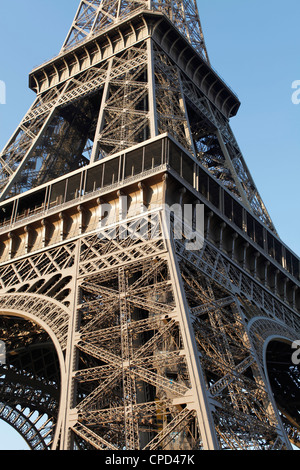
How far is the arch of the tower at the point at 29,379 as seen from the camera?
2894 centimetres

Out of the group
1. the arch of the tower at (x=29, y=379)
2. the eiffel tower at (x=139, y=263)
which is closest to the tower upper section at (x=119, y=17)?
the eiffel tower at (x=139, y=263)

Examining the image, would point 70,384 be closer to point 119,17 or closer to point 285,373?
point 285,373

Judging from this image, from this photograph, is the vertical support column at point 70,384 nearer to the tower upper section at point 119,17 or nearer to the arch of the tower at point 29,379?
the arch of the tower at point 29,379

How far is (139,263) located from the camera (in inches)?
842

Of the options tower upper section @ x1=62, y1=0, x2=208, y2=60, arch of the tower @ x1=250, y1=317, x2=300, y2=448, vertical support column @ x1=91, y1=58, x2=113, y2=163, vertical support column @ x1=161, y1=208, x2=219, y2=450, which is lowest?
vertical support column @ x1=161, y1=208, x2=219, y2=450

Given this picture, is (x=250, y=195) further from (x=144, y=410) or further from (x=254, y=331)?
(x=144, y=410)

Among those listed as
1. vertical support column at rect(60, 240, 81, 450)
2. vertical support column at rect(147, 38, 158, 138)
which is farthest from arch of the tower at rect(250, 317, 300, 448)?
vertical support column at rect(147, 38, 158, 138)

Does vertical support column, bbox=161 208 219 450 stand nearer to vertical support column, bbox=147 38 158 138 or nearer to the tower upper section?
vertical support column, bbox=147 38 158 138

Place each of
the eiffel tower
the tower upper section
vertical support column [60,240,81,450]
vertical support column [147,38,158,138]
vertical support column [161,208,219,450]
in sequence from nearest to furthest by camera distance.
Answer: vertical support column [161,208,219,450]
vertical support column [60,240,81,450]
the eiffel tower
vertical support column [147,38,158,138]
the tower upper section

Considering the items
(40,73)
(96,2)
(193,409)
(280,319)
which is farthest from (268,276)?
(96,2)

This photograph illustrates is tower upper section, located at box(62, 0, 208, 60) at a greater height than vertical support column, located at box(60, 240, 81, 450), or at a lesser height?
greater

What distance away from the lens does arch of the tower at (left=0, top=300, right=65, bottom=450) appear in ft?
94.9

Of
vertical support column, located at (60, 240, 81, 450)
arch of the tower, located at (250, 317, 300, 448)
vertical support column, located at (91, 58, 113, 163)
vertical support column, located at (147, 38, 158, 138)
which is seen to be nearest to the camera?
vertical support column, located at (60, 240, 81, 450)

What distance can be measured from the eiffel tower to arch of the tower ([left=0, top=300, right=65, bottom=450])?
0.11 m
